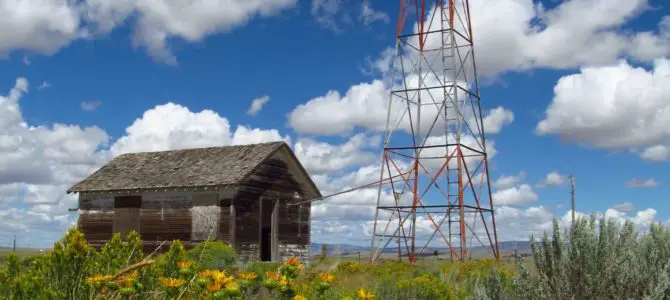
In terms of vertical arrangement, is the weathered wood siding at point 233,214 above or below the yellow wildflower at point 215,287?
above

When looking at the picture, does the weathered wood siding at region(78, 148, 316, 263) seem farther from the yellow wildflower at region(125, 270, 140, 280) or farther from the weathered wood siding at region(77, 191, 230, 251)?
the yellow wildflower at region(125, 270, 140, 280)

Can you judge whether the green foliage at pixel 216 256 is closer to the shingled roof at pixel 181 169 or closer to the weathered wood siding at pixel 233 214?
the weathered wood siding at pixel 233 214

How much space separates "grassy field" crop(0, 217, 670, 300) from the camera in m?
4.14

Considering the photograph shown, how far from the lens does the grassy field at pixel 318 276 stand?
4.14 meters

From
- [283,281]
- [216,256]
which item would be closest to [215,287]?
[283,281]

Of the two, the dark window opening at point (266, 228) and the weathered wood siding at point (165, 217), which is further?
the dark window opening at point (266, 228)

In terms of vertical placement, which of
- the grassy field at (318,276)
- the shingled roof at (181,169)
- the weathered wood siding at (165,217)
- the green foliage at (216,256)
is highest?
the shingled roof at (181,169)

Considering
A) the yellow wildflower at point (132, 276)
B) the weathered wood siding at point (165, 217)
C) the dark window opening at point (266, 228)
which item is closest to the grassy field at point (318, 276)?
the yellow wildflower at point (132, 276)

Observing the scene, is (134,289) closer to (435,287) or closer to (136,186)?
(435,287)

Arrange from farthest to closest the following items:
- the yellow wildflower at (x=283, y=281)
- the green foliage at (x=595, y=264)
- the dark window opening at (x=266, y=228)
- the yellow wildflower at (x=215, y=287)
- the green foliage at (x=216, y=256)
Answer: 1. the dark window opening at (x=266, y=228)
2. the green foliage at (x=216, y=256)
3. the green foliage at (x=595, y=264)
4. the yellow wildflower at (x=283, y=281)
5. the yellow wildflower at (x=215, y=287)

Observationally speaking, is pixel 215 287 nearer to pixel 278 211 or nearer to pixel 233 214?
pixel 233 214

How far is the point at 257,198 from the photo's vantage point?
24.9 meters

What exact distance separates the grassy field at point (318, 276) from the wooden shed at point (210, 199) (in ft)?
47.3

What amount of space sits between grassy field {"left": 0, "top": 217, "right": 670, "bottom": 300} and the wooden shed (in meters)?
→ 14.4
